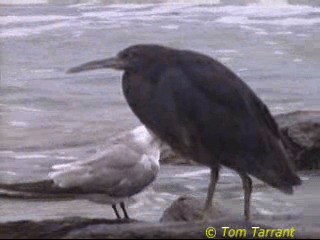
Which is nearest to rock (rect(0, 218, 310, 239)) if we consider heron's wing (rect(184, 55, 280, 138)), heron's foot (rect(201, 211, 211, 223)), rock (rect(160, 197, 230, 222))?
heron's foot (rect(201, 211, 211, 223))

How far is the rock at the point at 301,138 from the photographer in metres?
2.40

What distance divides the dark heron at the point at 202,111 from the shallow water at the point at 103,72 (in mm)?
736

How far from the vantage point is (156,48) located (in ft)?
5.29

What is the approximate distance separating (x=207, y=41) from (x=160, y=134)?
90 cm

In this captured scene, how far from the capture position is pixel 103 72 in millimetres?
2338

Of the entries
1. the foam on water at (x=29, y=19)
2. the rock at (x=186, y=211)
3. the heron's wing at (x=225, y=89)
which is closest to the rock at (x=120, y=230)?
the heron's wing at (x=225, y=89)

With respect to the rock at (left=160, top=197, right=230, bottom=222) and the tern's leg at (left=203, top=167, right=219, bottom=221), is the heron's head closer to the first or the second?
the tern's leg at (left=203, top=167, right=219, bottom=221)

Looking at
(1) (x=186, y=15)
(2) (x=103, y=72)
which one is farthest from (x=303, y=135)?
(2) (x=103, y=72)

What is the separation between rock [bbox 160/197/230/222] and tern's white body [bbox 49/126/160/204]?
0.09 m

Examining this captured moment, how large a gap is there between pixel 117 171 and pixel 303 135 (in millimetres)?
672

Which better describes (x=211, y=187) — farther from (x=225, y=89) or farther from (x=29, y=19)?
(x=29, y=19)

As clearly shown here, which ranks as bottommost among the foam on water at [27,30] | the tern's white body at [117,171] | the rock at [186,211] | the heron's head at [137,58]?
the rock at [186,211]

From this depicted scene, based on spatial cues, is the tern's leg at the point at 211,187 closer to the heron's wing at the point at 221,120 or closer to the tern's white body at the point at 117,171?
the heron's wing at the point at 221,120

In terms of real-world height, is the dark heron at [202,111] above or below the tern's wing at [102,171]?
above
